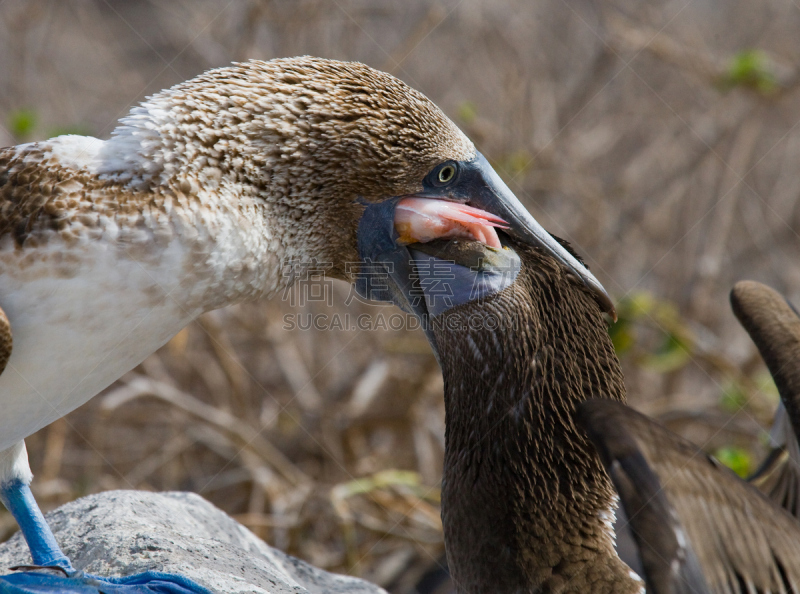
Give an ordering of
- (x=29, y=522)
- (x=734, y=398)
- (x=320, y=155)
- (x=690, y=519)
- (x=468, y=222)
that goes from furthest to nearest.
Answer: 1. (x=734, y=398)
2. (x=29, y=522)
3. (x=468, y=222)
4. (x=320, y=155)
5. (x=690, y=519)

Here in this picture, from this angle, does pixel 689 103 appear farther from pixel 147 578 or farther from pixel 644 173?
pixel 147 578

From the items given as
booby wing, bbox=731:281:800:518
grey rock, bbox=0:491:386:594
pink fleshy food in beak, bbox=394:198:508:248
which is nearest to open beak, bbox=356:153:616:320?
pink fleshy food in beak, bbox=394:198:508:248

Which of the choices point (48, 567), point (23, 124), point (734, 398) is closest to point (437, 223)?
point (48, 567)

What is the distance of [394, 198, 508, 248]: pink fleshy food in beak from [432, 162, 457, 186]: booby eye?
67 mm

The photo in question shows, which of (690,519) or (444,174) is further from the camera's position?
(444,174)

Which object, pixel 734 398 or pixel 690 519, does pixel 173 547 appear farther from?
pixel 734 398

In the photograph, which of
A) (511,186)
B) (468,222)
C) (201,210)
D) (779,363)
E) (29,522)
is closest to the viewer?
(201,210)

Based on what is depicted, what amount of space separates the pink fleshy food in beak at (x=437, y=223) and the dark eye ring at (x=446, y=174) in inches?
2.9

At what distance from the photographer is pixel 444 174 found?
2.21 metres

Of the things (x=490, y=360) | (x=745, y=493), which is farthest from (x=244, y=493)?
(x=745, y=493)

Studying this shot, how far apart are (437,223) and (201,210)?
64cm

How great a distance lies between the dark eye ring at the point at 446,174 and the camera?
2.19 m

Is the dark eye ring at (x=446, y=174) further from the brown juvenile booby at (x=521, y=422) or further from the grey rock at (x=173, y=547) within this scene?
the grey rock at (x=173, y=547)

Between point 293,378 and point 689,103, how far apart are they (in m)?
4.11
